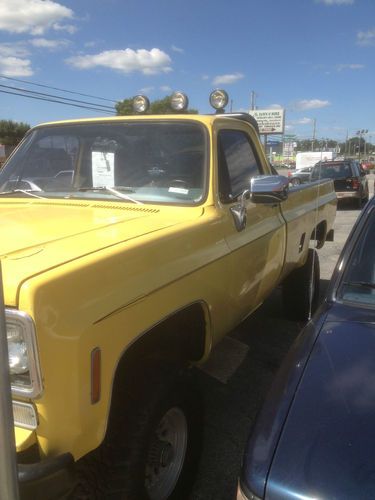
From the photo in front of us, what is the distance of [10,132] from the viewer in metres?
48.5

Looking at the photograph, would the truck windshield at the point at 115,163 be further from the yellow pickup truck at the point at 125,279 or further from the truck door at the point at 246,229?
the truck door at the point at 246,229

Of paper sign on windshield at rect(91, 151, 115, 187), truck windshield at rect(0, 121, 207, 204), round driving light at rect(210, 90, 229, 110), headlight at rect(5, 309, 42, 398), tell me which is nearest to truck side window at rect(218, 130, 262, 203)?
truck windshield at rect(0, 121, 207, 204)

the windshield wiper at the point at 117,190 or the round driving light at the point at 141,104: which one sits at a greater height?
the round driving light at the point at 141,104

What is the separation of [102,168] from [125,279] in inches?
56.5

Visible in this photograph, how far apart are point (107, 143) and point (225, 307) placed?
138 centimetres

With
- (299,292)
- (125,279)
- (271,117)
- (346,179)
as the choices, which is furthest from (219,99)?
(271,117)

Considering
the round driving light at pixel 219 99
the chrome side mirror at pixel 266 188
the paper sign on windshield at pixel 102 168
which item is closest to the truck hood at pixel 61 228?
the paper sign on windshield at pixel 102 168

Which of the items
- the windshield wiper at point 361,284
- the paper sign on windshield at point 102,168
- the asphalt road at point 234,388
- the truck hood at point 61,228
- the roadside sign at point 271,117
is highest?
the roadside sign at point 271,117

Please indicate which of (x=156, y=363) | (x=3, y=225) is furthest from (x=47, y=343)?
(x=3, y=225)

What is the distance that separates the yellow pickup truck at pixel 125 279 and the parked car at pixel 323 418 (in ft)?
1.86

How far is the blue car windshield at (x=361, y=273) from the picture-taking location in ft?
8.01

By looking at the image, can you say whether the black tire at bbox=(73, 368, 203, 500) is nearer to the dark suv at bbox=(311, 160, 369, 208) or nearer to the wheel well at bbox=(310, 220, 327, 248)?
the wheel well at bbox=(310, 220, 327, 248)

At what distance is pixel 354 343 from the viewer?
2068 mm

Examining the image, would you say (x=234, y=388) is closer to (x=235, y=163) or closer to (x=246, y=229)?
(x=246, y=229)
